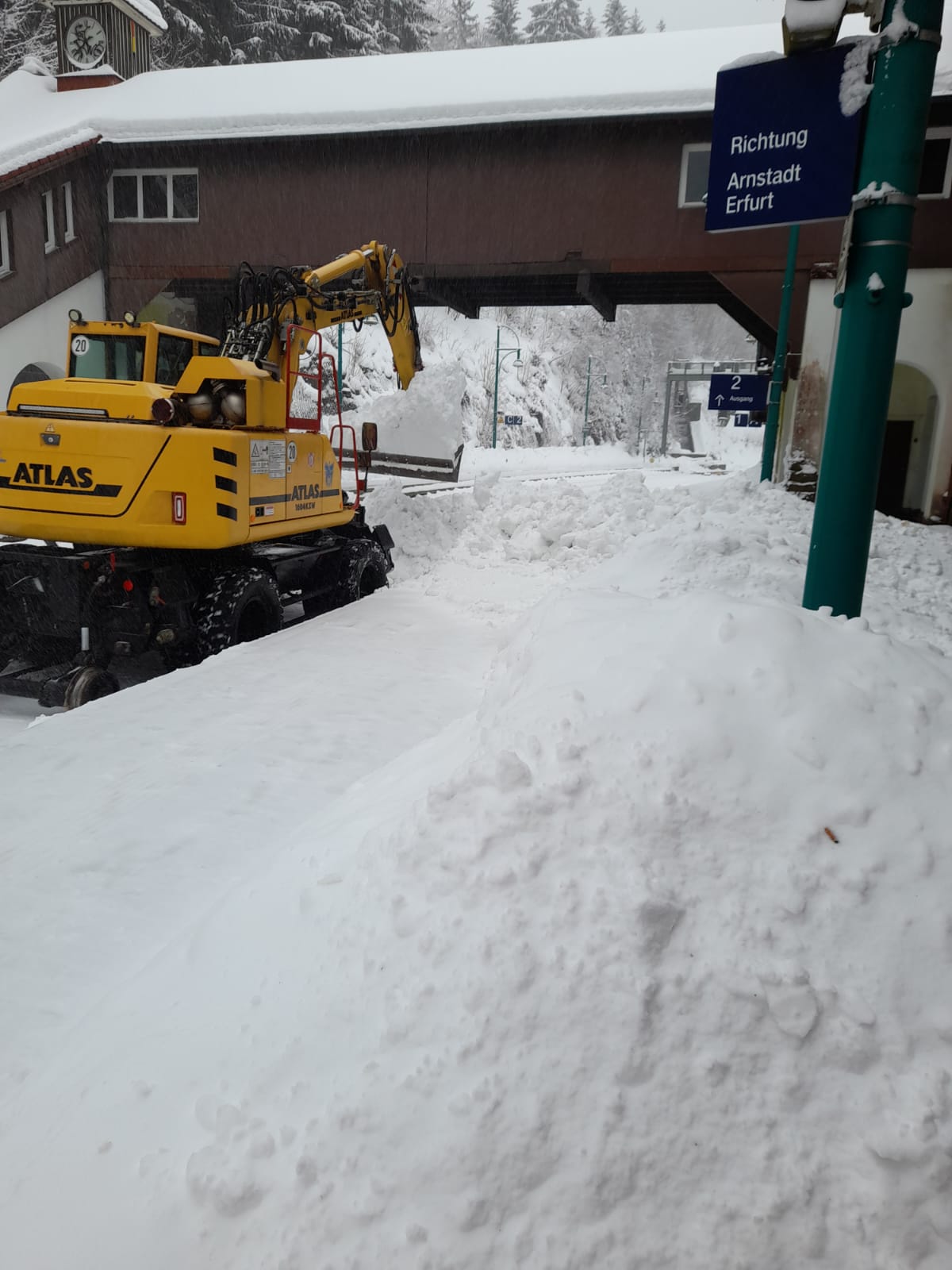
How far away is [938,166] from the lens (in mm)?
14617

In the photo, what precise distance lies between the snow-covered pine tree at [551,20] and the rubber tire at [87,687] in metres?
86.7

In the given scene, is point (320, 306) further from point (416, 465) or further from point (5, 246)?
point (5, 246)

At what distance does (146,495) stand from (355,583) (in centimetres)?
323

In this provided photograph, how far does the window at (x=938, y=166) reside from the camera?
14430mm

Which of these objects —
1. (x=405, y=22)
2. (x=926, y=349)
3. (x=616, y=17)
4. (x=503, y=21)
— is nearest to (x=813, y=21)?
(x=926, y=349)

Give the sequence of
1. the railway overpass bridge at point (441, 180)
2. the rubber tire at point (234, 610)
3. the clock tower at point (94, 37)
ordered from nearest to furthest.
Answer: the rubber tire at point (234, 610) < the railway overpass bridge at point (441, 180) < the clock tower at point (94, 37)

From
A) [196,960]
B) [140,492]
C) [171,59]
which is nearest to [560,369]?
[171,59]

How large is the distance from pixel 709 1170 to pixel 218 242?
1915 cm

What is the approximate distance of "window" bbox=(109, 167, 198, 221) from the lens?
1783cm

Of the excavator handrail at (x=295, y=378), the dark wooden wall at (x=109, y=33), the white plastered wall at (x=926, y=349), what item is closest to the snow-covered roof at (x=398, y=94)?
the dark wooden wall at (x=109, y=33)

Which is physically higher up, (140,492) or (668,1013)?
(140,492)

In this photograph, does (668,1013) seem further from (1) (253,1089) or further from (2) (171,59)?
(2) (171,59)

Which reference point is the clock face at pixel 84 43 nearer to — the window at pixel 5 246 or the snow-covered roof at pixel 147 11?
the snow-covered roof at pixel 147 11

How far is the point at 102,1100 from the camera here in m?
2.35
